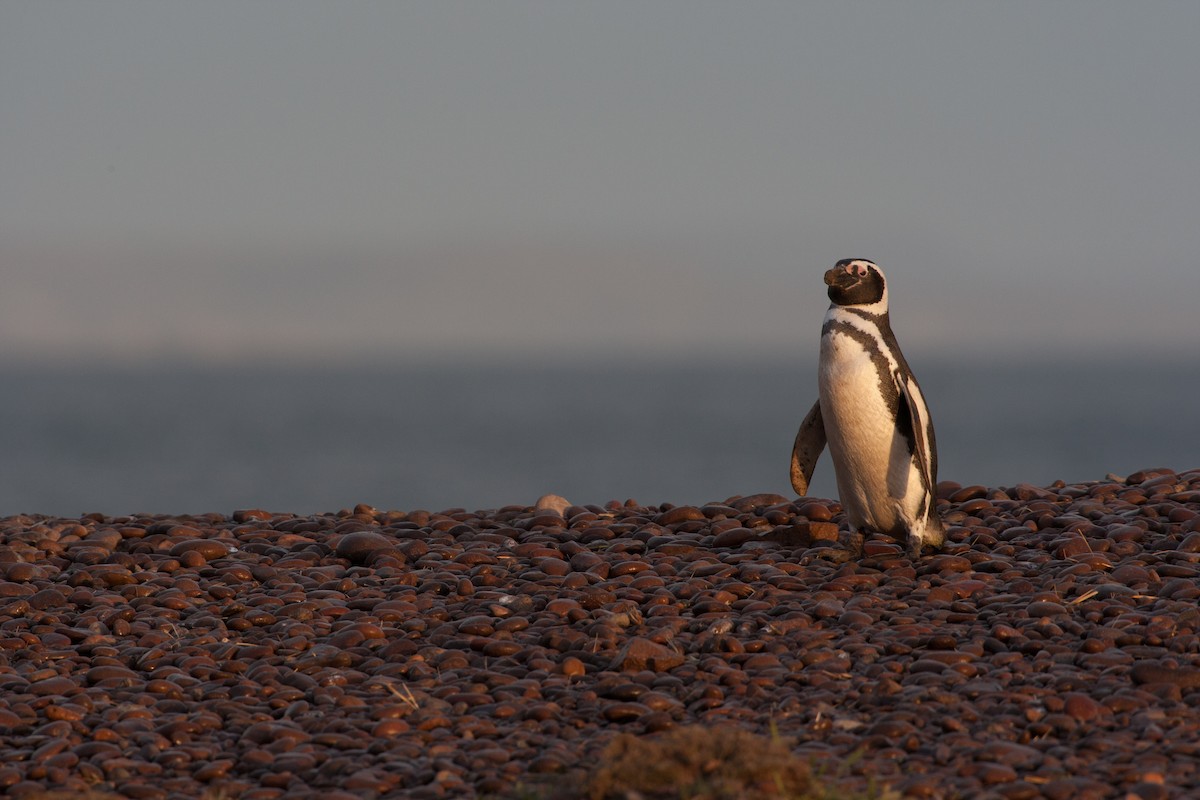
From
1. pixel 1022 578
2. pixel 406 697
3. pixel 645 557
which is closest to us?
pixel 406 697

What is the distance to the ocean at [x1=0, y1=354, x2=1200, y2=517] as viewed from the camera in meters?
69.2

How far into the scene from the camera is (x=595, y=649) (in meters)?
5.64

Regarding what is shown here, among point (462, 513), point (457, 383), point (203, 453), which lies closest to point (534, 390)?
point (457, 383)

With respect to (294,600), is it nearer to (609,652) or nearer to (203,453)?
(609,652)

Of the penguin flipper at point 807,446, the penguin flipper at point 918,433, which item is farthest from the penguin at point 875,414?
the penguin flipper at point 807,446

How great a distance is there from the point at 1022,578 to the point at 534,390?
162 metres

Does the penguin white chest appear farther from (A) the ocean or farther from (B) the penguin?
(A) the ocean

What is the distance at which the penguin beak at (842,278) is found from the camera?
287 inches

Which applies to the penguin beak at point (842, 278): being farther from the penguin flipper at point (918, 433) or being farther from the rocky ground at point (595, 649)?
the rocky ground at point (595, 649)

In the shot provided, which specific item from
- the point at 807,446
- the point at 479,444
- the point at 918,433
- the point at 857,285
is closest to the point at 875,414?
the point at 918,433

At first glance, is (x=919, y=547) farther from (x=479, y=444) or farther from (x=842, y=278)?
(x=479, y=444)

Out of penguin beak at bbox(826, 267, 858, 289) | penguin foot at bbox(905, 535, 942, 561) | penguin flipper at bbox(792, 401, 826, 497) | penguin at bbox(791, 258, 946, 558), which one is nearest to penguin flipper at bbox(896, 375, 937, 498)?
penguin at bbox(791, 258, 946, 558)

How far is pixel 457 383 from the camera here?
608ft

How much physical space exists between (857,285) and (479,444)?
89.3m
